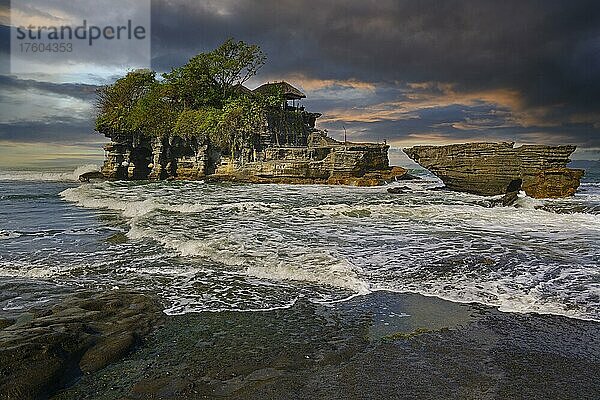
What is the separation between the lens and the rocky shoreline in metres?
3.19

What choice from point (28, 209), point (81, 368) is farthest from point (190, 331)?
point (28, 209)

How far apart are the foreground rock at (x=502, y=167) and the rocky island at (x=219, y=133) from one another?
9915 millimetres

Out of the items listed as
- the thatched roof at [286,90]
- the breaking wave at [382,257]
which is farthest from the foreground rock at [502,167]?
the thatched roof at [286,90]

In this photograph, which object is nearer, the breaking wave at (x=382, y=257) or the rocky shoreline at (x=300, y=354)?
the rocky shoreline at (x=300, y=354)

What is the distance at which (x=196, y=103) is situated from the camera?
44.3 metres

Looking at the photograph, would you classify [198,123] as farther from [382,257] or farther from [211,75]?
[382,257]

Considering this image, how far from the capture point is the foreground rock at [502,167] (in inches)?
749

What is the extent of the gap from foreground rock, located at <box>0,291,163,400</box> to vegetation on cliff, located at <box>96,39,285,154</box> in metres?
33.6

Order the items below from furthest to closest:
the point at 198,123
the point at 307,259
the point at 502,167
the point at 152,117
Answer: the point at 152,117, the point at 198,123, the point at 502,167, the point at 307,259

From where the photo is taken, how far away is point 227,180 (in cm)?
3791

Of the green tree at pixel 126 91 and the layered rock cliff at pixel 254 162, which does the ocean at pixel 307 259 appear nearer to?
the layered rock cliff at pixel 254 162

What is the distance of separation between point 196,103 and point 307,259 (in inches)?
1571

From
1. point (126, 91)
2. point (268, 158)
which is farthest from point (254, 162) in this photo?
point (126, 91)

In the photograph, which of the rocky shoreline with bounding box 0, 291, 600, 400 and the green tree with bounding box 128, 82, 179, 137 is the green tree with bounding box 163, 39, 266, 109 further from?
the rocky shoreline with bounding box 0, 291, 600, 400
